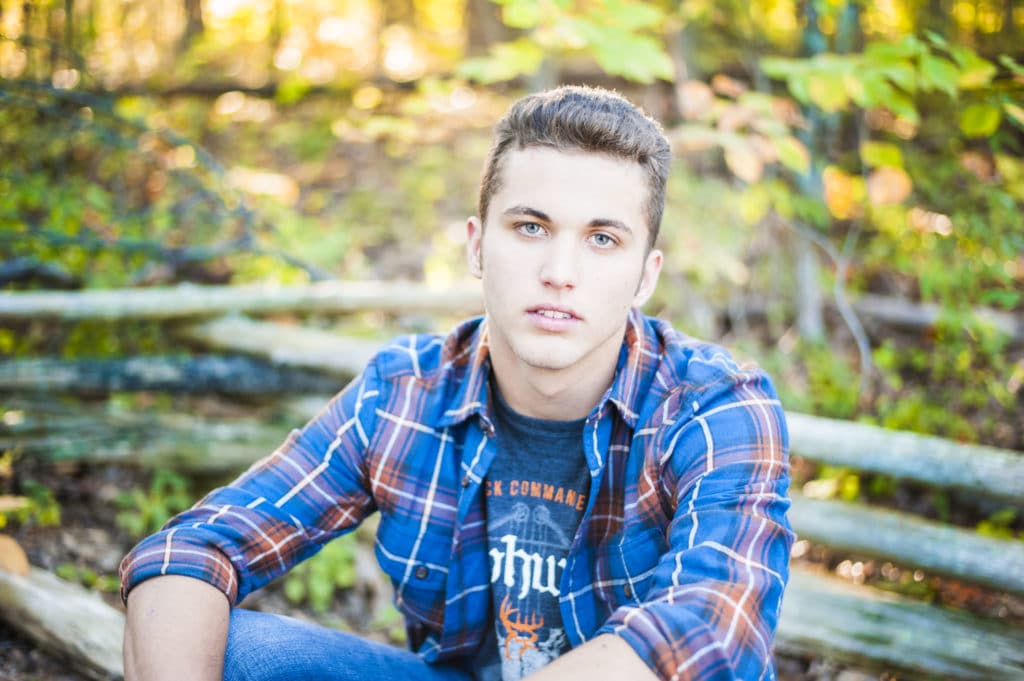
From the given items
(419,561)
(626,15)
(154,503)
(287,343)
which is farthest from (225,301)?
(626,15)

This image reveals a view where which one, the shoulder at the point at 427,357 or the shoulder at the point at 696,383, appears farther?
the shoulder at the point at 427,357

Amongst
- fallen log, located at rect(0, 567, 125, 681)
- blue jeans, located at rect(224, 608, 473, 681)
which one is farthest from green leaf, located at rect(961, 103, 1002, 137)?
fallen log, located at rect(0, 567, 125, 681)

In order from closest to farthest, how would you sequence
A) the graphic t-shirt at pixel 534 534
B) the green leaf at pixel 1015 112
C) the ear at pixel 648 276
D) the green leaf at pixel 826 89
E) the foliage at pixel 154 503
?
the graphic t-shirt at pixel 534 534 → the ear at pixel 648 276 → the green leaf at pixel 1015 112 → the green leaf at pixel 826 89 → the foliage at pixel 154 503

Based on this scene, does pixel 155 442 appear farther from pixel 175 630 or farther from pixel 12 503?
pixel 175 630

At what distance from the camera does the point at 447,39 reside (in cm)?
A: 917

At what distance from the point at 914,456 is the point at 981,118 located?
1.46 metres

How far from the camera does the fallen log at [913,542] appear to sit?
2895 mm

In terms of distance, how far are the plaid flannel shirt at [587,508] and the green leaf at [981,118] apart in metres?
1.90

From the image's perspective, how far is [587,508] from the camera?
2.20m

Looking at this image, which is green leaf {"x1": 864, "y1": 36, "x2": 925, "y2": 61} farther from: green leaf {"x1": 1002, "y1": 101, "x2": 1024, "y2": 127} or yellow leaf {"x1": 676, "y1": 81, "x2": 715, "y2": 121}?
yellow leaf {"x1": 676, "y1": 81, "x2": 715, "y2": 121}

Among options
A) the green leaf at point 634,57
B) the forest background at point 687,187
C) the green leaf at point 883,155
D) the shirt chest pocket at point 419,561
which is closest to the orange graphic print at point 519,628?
the shirt chest pocket at point 419,561

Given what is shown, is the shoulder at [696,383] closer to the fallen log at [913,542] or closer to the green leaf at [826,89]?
the fallen log at [913,542]

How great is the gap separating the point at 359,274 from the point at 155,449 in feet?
Answer: 7.37

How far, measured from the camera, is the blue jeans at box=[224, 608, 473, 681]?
206cm
